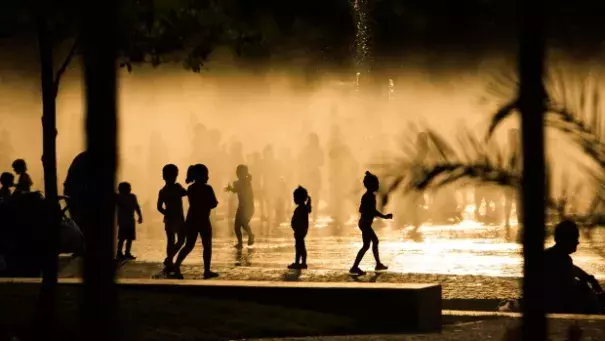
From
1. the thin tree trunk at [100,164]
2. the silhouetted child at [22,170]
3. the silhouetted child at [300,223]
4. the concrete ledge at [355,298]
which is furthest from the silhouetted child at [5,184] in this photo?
the thin tree trunk at [100,164]

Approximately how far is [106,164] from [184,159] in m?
58.1

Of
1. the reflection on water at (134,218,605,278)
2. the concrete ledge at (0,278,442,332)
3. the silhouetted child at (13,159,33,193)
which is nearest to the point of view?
the concrete ledge at (0,278,442,332)

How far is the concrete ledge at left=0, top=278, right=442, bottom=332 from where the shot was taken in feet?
39.1

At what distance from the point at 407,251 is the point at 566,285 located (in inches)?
452

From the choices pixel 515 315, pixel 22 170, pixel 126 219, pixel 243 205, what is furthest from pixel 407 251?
pixel 515 315

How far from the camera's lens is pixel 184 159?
63.6m

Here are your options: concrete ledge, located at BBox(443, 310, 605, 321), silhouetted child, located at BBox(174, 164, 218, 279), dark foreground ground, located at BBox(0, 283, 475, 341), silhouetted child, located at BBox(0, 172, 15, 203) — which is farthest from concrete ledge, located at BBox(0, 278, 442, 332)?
silhouetted child, located at BBox(0, 172, 15, 203)

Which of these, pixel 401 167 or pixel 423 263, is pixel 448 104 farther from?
pixel 423 263

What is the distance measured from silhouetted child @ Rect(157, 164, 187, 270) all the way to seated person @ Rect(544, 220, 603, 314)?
6792 mm

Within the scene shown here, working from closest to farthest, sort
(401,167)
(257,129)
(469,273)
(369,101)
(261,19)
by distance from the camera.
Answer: (401,167), (261,19), (469,273), (369,101), (257,129)

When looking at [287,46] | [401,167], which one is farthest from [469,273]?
[401,167]

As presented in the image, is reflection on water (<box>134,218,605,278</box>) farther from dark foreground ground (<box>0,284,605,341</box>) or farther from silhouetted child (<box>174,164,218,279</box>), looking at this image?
dark foreground ground (<box>0,284,605,341</box>)

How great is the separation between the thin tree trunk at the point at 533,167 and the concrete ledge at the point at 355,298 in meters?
6.16

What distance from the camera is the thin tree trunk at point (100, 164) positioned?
5.65 m
